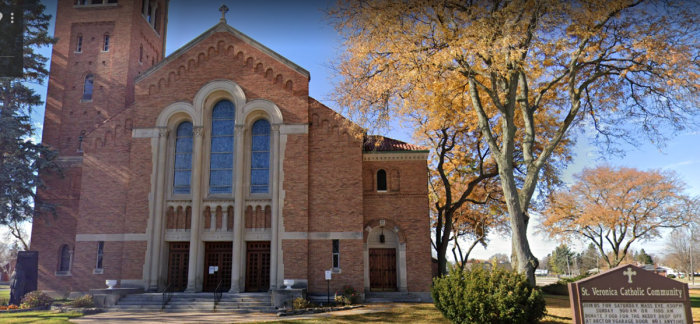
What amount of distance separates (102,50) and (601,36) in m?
27.0

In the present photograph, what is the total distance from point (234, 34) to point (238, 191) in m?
7.96

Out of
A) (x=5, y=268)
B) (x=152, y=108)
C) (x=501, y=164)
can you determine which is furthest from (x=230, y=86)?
(x=5, y=268)

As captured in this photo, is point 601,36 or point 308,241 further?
point 308,241

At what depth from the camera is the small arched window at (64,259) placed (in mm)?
26105

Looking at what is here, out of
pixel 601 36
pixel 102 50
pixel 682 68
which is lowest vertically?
pixel 682 68

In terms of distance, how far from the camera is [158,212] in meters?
23.3

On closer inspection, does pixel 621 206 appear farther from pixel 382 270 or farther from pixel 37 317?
pixel 37 317

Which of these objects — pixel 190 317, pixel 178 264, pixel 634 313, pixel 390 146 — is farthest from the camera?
pixel 390 146

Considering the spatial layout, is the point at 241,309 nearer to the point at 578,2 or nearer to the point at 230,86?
the point at 230,86

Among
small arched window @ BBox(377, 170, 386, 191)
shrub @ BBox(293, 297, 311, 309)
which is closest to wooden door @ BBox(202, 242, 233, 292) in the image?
shrub @ BBox(293, 297, 311, 309)

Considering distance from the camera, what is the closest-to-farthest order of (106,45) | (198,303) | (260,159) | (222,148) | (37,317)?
1. (37,317)
2. (198,303)
3. (260,159)
4. (222,148)
5. (106,45)

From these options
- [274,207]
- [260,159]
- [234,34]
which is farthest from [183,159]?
[234,34]

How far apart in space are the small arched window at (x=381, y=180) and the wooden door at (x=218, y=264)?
782 centimetres

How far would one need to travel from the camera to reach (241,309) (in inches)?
781
